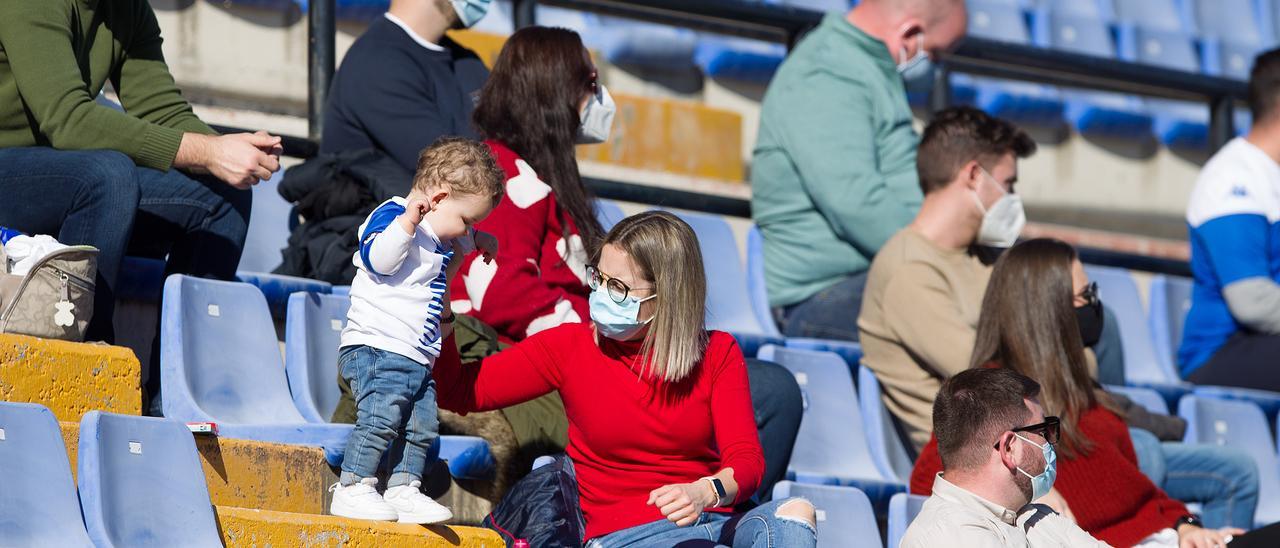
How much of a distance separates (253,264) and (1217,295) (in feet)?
9.92

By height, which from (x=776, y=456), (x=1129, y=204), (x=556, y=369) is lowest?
(x=1129, y=204)

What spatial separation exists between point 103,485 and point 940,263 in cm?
240

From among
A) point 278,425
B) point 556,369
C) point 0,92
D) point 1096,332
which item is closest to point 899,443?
point 1096,332

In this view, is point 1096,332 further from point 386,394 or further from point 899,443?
point 386,394

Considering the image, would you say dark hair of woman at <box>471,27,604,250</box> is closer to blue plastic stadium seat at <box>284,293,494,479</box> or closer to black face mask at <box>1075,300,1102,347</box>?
blue plastic stadium seat at <box>284,293,494,479</box>

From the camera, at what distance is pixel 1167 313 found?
594 centimetres

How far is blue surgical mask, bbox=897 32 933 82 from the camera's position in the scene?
17.5ft

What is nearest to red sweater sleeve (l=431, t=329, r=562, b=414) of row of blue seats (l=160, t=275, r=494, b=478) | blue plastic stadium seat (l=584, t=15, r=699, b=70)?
row of blue seats (l=160, t=275, r=494, b=478)

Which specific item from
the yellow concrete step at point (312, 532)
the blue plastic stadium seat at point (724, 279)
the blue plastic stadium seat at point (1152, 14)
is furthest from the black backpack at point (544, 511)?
the blue plastic stadium seat at point (1152, 14)

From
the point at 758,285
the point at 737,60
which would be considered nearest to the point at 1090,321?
the point at 758,285

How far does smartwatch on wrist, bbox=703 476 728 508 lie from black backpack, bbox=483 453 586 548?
292 mm

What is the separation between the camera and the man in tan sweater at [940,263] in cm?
433

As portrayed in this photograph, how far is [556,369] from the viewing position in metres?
3.25

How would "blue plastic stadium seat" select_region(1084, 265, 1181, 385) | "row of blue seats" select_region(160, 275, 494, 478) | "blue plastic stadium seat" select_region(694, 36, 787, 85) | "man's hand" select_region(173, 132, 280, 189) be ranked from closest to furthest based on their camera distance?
"row of blue seats" select_region(160, 275, 494, 478) → "man's hand" select_region(173, 132, 280, 189) → "blue plastic stadium seat" select_region(1084, 265, 1181, 385) → "blue plastic stadium seat" select_region(694, 36, 787, 85)
